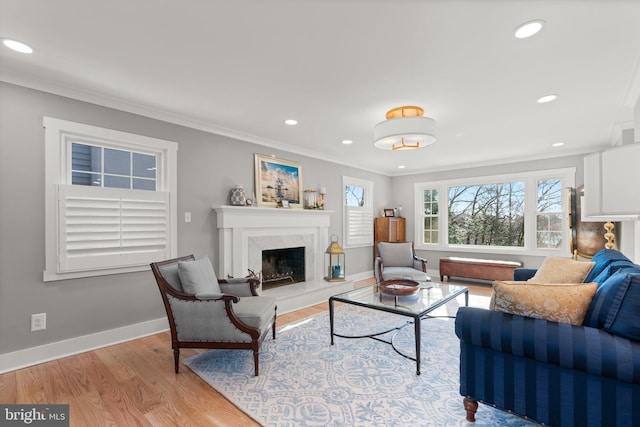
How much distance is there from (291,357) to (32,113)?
3.07 m

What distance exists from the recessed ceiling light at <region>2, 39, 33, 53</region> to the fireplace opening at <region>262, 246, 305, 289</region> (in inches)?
127

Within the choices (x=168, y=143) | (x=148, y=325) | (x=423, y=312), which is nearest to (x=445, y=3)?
(x=423, y=312)

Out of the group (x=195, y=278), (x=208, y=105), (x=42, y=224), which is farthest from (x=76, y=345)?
(x=208, y=105)

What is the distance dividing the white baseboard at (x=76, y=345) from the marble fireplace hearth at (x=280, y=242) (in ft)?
3.15

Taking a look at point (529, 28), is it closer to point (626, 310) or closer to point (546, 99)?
point (546, 99)

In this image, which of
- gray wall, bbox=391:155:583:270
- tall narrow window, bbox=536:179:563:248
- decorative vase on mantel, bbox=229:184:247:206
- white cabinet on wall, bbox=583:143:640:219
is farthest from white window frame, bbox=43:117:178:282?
tall narrow window, bbox=536:179:563:248

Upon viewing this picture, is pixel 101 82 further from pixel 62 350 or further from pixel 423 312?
pixel 423 312

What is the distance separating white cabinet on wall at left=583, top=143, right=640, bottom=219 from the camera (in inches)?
51.1

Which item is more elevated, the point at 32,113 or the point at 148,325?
the point at 32,113

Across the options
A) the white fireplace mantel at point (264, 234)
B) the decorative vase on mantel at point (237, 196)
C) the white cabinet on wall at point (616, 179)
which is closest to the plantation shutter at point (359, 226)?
the white fireplace mantel at point (264, 234)

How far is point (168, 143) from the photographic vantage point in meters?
3.40

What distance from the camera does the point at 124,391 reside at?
218cm

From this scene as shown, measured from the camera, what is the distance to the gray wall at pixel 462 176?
205 inches

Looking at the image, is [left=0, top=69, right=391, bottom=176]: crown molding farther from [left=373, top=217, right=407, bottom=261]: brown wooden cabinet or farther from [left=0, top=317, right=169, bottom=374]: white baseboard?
[left=373, top=217, right=407, bottom=261]: brown wooden cabinet
